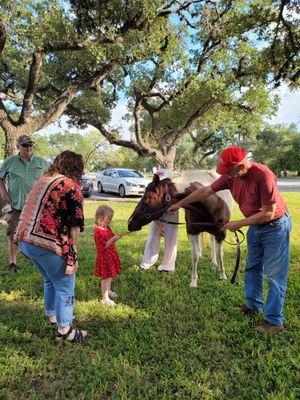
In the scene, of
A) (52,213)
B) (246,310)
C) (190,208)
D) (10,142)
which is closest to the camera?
(52,213)

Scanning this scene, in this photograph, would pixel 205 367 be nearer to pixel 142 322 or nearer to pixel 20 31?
pixel 142 322

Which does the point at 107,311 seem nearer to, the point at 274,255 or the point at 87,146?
the point at 274,255

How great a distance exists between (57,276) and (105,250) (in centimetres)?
110

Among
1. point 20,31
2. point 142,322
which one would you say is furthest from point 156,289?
point 20,31

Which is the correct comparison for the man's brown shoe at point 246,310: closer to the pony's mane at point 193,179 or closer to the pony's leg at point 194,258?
the pony's leg at point 194,258

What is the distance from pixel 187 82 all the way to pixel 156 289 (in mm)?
13491

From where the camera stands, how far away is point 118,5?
10633 mm

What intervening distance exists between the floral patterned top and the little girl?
1.01 m

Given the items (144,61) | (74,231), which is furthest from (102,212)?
(144,61)

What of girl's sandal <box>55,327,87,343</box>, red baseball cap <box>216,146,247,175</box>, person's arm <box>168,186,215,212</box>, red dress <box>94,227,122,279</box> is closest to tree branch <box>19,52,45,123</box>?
red dress <box>94,227,122,279</box>

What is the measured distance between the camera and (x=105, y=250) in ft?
13.4

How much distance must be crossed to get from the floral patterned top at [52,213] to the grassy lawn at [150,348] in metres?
1.11

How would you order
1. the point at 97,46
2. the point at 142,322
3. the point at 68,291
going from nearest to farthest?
the point at 68,291
the point at 142,322
the point at 97,46

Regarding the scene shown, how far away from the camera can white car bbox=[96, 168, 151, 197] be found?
60.6 feet
